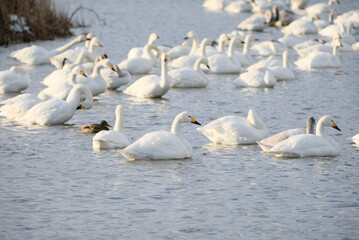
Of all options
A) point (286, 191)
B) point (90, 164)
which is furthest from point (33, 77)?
point (286, 191)

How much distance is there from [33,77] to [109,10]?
19163 millimetres

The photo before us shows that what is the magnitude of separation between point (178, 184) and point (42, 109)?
4168mm

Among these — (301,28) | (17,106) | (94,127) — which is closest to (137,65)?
(17,106)

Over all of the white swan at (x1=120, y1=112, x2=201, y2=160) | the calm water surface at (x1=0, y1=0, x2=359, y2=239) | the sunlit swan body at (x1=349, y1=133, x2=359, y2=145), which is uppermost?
the white swan at (x1=120, y1=112, x2=201, y2=160)

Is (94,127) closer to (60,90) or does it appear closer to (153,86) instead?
(60,90)

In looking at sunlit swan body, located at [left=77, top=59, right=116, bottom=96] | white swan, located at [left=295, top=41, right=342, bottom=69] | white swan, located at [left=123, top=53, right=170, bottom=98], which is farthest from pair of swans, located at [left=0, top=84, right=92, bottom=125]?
white swan, located at [left=295, top=41, right=342, bottom=69]

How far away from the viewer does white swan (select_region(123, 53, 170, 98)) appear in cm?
1484

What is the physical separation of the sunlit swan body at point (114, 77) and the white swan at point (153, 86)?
29.4 inches

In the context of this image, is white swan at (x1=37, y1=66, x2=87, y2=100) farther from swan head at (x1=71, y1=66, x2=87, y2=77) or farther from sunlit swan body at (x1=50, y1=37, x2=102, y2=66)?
sunlit swan body at (x1=50, y1=37, x2=102, y2=66)

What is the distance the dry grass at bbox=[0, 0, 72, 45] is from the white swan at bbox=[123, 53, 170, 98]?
373 inches

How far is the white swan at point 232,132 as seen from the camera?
1064 cm

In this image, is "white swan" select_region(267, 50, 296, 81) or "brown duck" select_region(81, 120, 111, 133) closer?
"brown duck" select_region(81, 120, 111, 133)

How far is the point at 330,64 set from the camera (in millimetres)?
19344

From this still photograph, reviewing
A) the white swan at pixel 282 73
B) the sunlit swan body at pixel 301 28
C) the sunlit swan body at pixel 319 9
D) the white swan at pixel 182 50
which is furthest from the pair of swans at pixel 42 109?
the sunlit swan body at pixel 319 9
